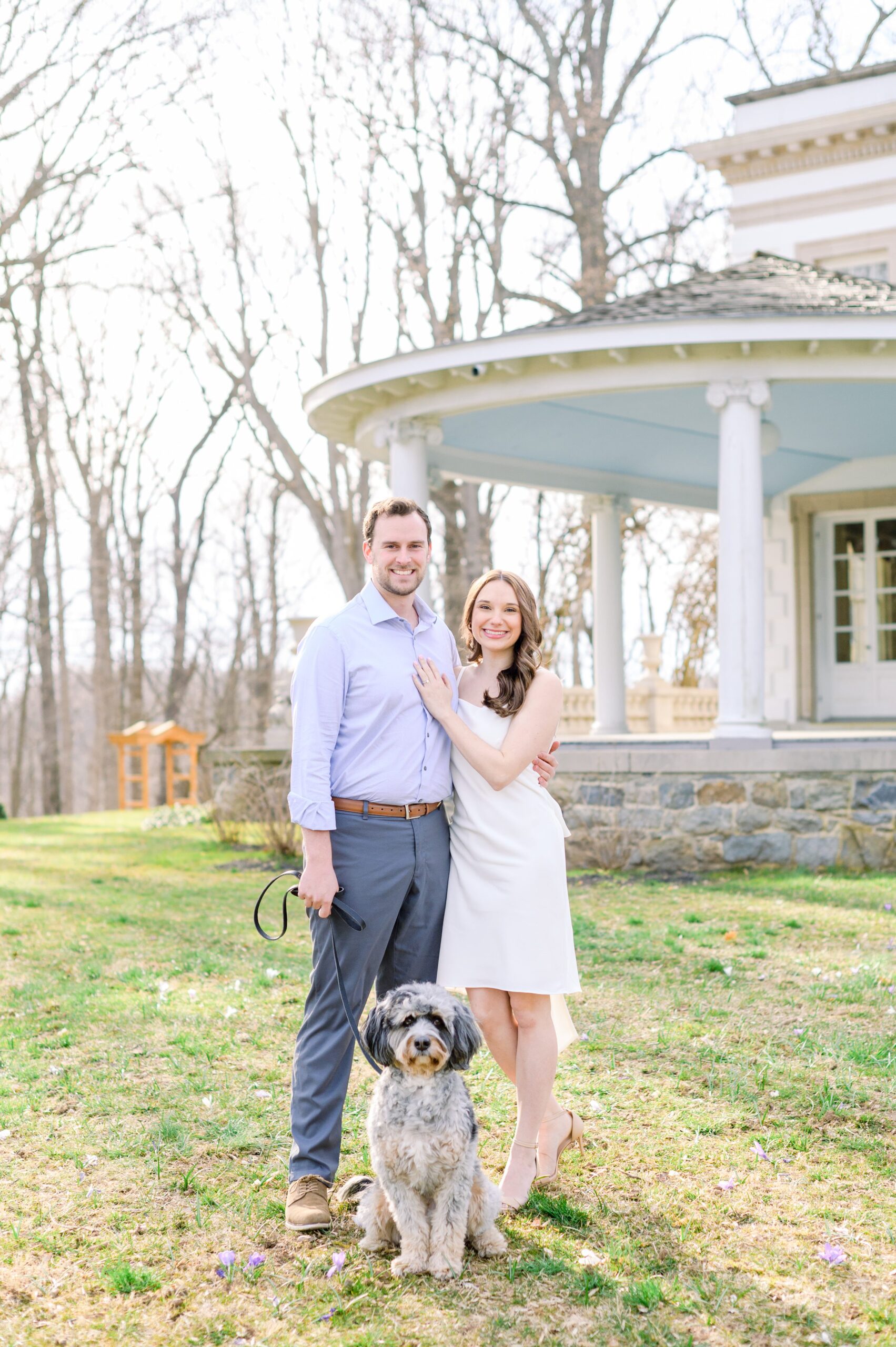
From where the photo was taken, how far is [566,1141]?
366 cm

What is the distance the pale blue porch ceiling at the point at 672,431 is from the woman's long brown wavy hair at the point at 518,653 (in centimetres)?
662

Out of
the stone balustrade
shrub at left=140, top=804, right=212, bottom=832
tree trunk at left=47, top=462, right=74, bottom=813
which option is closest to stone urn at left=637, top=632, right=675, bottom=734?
the stone balustrade

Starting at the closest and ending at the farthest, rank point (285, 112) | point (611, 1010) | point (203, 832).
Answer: point (611, 1010) → point (203, 832) → point (285, 112)

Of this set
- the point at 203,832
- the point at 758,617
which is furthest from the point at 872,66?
the point at 203,832

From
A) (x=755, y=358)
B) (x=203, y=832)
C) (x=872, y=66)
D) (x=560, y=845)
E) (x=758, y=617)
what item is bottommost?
(x=203, y=832)

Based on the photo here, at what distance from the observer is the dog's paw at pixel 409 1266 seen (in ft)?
9.93

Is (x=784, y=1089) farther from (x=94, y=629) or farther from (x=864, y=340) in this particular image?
(x=94, y=629)

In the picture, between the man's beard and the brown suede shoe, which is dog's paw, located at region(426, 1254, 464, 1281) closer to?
the brown suede shoe

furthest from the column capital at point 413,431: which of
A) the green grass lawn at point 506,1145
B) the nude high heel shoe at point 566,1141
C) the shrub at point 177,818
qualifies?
the nude high heel shoe at point 566,1141

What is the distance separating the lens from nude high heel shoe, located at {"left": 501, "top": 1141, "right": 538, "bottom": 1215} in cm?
341

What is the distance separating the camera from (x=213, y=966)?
6469 mm

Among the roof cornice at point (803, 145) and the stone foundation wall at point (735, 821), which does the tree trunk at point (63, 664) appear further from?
the stone foundation wall at point (735, 821)

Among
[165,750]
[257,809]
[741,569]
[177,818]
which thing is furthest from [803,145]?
[165,750]

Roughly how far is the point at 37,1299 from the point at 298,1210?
26.2 inches
